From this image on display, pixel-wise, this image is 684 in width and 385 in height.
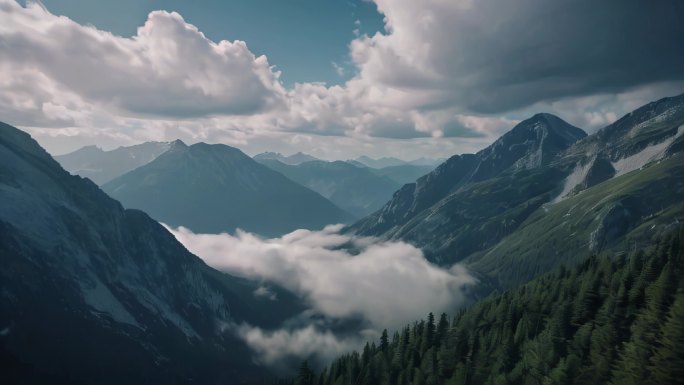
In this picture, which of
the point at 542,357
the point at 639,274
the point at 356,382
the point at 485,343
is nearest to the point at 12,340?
the point at 356,382

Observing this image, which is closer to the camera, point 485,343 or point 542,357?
point 542,357

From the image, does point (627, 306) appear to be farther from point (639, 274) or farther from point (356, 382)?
point (356, 382)

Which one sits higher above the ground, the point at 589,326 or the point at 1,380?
the point at 589,326

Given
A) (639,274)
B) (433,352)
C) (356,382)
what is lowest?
(356,382)

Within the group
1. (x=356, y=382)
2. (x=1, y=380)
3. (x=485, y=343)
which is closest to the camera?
(x=485, y=343)

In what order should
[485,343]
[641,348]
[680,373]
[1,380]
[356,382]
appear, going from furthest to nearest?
[1,380]
[356,382]
[485,343]
[641,348]
[680,373]

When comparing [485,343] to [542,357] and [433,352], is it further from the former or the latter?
[542,357]
